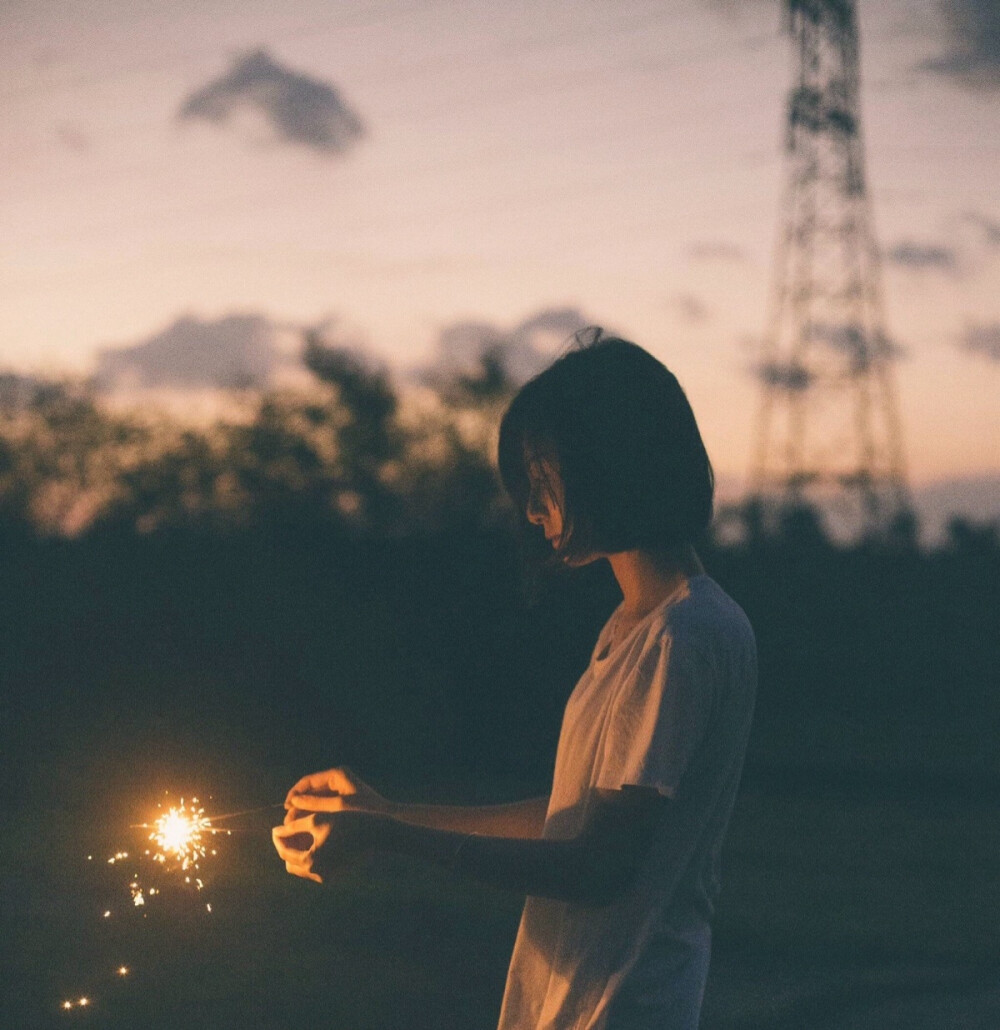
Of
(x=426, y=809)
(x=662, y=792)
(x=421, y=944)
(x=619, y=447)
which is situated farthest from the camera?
(x=421, y=944)

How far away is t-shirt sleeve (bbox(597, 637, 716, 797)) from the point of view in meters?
1.94

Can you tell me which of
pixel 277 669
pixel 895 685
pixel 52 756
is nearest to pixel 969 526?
pixel 895 685

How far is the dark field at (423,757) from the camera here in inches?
283

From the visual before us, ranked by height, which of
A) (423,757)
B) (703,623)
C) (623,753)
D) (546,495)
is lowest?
(423,757)

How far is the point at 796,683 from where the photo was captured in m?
19.1

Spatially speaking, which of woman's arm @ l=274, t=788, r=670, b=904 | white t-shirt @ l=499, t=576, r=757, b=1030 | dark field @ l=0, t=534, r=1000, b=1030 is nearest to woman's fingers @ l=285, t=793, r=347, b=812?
woman's arm @ l=274, t=788, r=670, b=904

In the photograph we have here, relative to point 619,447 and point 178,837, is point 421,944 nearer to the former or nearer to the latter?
point 178,837

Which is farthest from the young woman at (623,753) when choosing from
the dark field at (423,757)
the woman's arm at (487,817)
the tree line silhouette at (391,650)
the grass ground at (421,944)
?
the tree line silhouette at (391,650)

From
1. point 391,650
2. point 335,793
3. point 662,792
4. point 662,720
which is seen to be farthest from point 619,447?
point 391,650

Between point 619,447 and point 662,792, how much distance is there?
0.59 m

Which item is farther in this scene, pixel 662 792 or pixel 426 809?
pixel 426 809

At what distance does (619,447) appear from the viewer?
212 cm

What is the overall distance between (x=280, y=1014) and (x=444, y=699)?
8721 millimetres

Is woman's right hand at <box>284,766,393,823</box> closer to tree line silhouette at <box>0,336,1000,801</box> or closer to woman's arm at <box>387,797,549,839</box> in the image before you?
woman's arm at <box>387,797,549,839</box>
